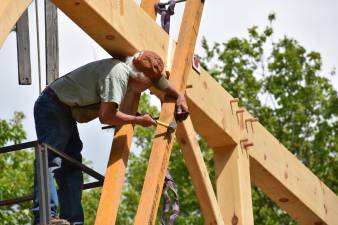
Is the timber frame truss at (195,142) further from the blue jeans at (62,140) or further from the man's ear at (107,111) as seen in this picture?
the man's ear at (107,111)

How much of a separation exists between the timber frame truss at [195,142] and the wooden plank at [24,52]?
1.59ft

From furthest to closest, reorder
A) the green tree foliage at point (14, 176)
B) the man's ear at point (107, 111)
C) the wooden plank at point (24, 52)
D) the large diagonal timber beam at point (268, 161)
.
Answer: the green tree foliage at point (14, 176) < the large diagonal timber beam at point (268, 161) < the wooden plank at point (24, 52) < the man's ear at point (107, 111)

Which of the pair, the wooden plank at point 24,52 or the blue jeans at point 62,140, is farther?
the wooden plank at point 24,52

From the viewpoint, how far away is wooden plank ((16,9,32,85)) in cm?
564

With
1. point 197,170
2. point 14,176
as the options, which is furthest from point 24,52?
point 14,176

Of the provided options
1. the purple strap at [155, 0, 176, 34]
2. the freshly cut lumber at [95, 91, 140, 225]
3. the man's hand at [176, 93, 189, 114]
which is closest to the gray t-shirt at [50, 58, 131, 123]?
the freshly cut lumber at [95, 91, 140, 225]

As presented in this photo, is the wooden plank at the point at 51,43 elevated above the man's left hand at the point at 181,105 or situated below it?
above

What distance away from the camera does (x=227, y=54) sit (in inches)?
701

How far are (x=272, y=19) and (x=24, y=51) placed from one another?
1270cm

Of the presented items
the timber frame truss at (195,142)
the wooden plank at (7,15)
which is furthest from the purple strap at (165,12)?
the wooden plank at (7,15)

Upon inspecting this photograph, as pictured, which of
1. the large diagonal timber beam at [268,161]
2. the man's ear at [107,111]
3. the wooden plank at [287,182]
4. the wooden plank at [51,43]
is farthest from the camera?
the wooden plank at [287,182]

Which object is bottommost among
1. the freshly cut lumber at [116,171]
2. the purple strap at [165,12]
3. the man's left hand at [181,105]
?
Answer: the freshly cut lumber at [116,171]

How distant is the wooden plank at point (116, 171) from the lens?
5145 mm

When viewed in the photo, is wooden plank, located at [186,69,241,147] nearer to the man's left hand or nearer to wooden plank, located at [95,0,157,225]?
the man's left hand
